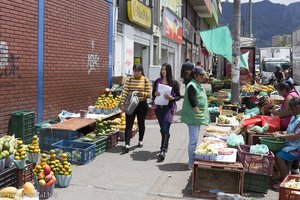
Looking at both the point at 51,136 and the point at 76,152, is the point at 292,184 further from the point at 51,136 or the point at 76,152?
the point at 51,136

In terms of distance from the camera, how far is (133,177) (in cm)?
665

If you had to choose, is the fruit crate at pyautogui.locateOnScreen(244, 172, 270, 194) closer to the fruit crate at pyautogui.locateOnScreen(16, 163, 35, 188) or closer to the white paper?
the white paper

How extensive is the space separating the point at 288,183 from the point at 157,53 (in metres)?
16.3

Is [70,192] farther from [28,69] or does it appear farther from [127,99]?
[28,69]

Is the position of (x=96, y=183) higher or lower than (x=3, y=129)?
lower

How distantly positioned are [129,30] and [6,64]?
27.7 ft

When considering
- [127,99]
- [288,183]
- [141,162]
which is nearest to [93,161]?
[141,162]

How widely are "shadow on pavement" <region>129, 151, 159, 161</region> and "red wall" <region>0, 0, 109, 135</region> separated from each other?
256 cm

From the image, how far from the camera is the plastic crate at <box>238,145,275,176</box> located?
6.00 meters

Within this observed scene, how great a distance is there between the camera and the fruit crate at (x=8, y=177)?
5.26 m

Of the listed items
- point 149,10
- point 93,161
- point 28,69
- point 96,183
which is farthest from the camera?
point 149,10

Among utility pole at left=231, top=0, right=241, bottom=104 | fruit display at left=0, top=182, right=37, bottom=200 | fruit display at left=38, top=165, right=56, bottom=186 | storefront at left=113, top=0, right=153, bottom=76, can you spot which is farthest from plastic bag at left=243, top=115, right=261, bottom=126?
storefront at left=113, top=0, right=153, bottom=76

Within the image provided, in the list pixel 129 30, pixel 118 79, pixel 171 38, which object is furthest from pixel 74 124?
pixel 171 38

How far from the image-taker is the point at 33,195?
4.63 meters
